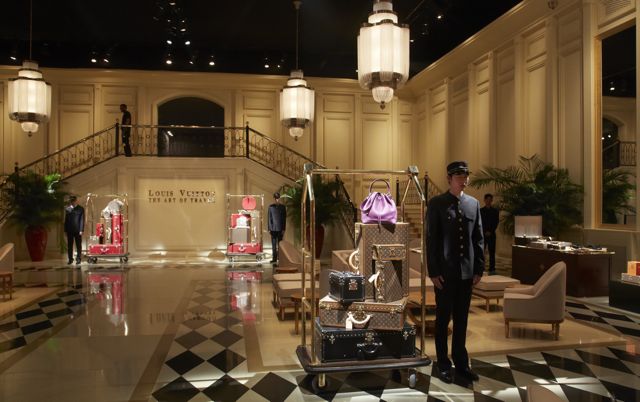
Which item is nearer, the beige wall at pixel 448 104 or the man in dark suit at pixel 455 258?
the man in dark suit at pixel 455 258

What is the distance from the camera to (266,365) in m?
4.07

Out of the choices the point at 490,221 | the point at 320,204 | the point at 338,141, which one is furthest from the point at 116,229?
the point at 490,221

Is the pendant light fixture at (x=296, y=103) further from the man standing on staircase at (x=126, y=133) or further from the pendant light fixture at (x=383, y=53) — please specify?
the man standing on staircase at (x=126, y=133)

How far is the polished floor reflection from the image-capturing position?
3.49 metres

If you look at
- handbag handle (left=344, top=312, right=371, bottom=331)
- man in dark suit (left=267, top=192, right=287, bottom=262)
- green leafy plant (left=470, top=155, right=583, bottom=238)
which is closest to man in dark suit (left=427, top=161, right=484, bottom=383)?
handbag handle (left=344, top=312, right=371, bottom=331)

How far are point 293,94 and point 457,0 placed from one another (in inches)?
171

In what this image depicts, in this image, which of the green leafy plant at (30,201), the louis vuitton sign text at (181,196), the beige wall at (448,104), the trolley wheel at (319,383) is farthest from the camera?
the louis vuitton sign text at (181,196)

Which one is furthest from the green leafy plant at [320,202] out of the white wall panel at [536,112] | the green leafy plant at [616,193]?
the green leafy plant at [616,193]

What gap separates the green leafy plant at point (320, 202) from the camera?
39.1ft

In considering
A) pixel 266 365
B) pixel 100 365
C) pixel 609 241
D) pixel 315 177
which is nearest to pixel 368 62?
pixel 266 365

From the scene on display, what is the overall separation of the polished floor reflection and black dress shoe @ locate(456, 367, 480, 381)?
6 centimetres

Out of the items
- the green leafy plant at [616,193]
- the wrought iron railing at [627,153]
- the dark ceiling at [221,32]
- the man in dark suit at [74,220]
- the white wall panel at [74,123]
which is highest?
the dark ceiling at [221,32]

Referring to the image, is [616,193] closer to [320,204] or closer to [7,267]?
[320,204]

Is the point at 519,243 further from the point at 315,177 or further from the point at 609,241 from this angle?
the point at 315,177
